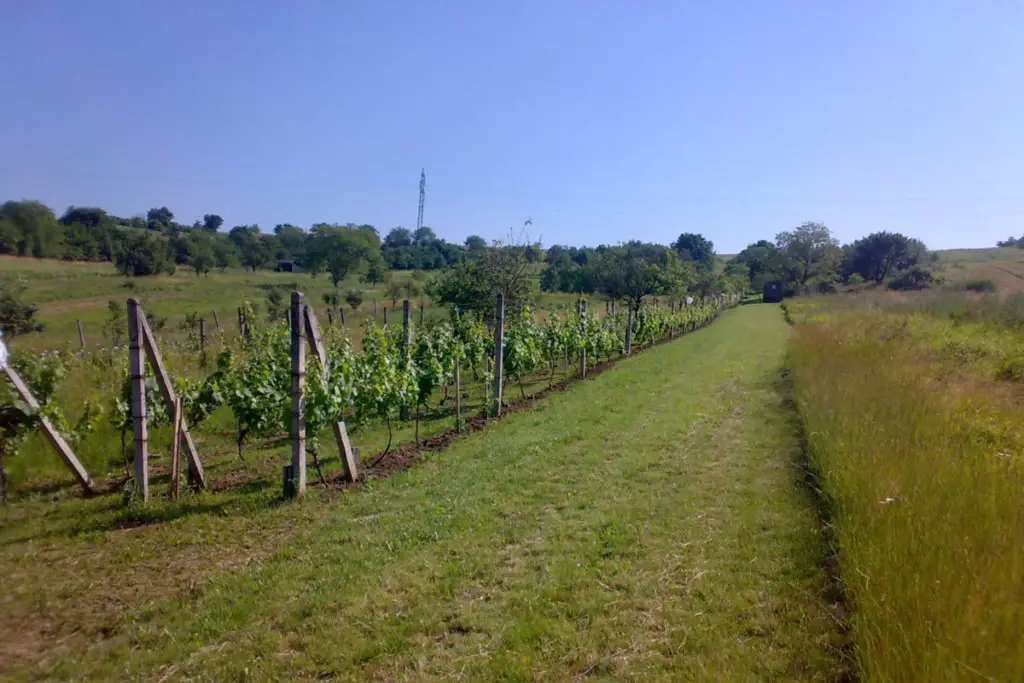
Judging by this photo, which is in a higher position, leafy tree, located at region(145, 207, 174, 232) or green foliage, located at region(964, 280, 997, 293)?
leafy tree, located at region(145, 207, 174, 232)

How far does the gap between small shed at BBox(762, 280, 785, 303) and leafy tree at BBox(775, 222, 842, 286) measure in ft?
12.0

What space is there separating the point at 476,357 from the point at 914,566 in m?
8.67

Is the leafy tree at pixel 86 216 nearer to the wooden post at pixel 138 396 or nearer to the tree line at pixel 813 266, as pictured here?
the tree line at pixel 813 266

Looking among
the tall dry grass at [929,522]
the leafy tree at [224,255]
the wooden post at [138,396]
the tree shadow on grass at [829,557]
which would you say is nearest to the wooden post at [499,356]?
the tree shadow on grass at [829,557]

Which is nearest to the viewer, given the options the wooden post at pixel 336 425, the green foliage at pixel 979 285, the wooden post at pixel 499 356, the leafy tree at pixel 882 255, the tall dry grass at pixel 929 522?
Result: the tall dry grass at pixel 929 522

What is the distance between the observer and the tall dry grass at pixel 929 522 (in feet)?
7.64

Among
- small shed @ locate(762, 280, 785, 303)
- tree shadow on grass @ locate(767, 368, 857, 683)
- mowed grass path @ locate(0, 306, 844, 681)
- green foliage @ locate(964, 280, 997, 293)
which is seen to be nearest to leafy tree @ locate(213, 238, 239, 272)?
mowed grass path @ locate(0, 306, 844, 681)

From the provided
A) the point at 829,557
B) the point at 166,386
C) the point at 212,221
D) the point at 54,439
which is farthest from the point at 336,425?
the point at 212,221

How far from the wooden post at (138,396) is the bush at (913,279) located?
169 feet

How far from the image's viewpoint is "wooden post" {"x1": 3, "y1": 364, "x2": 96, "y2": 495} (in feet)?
18.1

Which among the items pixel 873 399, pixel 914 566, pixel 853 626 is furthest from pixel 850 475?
pixel 873 399

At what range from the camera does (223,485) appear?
21.0 feet

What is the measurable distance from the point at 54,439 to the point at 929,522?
25.1 ft

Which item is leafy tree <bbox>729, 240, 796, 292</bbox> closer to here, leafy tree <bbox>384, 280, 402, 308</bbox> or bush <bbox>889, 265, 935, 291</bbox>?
bush <bbox>889, 265, 935, 291</bbox>
